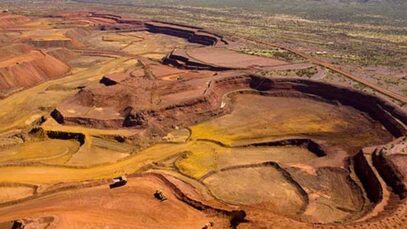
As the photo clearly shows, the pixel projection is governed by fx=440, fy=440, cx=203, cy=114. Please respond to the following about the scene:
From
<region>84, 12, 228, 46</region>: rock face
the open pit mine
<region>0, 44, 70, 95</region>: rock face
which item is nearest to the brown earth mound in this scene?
<region>84, 12, 228, 46</region>: rock face

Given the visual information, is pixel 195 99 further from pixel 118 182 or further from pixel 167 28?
pixel 167 28

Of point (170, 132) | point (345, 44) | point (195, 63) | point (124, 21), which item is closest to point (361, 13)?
point (345, 44)

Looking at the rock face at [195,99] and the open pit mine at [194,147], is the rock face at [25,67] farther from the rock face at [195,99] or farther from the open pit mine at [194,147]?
the rock face at [195,99]

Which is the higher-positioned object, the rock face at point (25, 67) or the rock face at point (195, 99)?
the rock face at point (25, 67)

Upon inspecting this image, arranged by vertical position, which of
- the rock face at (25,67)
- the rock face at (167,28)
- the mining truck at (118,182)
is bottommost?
the mining truck at (118,182)

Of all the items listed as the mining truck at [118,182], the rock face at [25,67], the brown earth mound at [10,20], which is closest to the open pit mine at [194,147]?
the mining truck at [118,182]

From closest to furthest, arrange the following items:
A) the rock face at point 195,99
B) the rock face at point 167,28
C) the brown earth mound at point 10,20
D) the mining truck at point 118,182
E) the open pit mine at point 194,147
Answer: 1. the open pit mine at point 194,147
2. the mining truck at point 118,182
3. the rock face at point 195,99
4. the rock face at point 167,28
5. the brown earth mound at point 10,20

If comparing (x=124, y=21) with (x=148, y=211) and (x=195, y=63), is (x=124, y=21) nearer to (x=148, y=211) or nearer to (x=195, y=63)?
(x=195, y=63)

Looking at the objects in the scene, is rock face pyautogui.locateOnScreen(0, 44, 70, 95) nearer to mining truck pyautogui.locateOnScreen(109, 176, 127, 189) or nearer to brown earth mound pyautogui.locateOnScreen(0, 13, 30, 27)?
brown earth mound pyautogui.locateOnScreen(0, 13, 30, 27)

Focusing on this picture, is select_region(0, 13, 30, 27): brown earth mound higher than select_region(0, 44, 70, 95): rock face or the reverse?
higher
